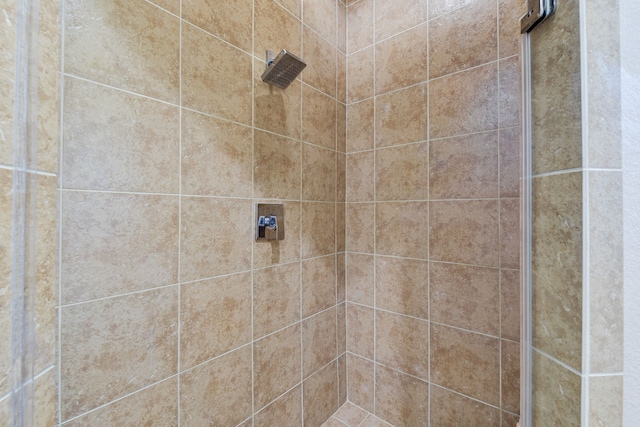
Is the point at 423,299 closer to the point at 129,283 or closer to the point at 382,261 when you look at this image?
the point at 382,261

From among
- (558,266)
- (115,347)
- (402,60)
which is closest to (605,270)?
(558,266)

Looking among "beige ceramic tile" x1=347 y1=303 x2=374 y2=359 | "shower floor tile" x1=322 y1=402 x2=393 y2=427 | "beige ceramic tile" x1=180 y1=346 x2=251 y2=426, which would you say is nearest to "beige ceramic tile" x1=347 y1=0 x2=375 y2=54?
"beige ceramic tile" x1=347 y1=303 x2=374 y2=359

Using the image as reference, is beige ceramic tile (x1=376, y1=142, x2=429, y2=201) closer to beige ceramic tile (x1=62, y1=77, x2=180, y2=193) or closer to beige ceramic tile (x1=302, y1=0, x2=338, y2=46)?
beige ceramic tile (x1=302, y1=0, x2=338, y2=46)

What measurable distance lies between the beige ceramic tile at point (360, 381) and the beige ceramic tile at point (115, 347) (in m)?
0.97

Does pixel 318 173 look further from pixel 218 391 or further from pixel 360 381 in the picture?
pixel 360 381

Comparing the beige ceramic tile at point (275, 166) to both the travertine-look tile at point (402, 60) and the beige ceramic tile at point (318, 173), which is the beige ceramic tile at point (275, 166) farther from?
the travertine-look tile at point (402, 60)

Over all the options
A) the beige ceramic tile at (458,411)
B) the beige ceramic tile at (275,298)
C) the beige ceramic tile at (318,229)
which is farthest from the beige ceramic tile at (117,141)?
the beige ceramic tile at (458,411)

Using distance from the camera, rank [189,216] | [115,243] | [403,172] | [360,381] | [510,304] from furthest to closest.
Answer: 1. [360,381]
2. [403,172]
3. [510,304]
4. [189,216]
5. [115,243]

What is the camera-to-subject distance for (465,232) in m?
1.12

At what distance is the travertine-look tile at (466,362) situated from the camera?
1.06 m

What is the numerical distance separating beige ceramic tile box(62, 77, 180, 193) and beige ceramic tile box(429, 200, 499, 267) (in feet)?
3.41

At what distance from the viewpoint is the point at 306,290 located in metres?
1.26

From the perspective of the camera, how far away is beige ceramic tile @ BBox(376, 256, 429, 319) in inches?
48.3

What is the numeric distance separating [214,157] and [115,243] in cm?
38
